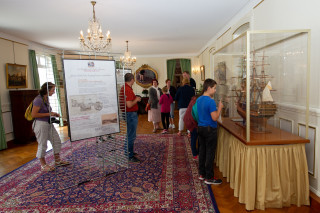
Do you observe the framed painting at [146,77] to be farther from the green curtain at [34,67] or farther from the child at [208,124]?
the child at [208,124]

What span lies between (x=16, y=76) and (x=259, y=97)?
254 inches

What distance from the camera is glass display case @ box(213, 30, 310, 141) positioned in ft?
7.55

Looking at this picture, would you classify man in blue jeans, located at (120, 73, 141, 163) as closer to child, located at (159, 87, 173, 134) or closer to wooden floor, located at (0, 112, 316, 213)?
wooden floor, located at (0, 112, 316, 213)

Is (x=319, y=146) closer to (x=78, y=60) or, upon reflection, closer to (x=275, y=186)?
(x=275, y=186)

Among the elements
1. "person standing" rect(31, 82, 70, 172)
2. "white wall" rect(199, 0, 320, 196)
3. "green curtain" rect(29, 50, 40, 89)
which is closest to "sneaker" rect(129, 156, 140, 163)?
"person standing" rect(31, 82, 70, 172)

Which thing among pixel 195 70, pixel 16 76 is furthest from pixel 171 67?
pixel 16 76

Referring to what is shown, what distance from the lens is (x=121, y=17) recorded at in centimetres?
466

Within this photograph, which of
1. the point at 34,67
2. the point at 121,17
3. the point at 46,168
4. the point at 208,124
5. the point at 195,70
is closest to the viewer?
the point at 208,124

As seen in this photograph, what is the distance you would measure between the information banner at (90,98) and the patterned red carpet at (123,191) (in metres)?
0.76

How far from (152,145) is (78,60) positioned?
266cm

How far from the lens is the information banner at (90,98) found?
275 centimetres

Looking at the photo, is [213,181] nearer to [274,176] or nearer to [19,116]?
[274,176]

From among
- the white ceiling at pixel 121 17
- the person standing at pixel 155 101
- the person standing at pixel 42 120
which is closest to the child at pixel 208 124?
the white ceiling at pixel 121 17

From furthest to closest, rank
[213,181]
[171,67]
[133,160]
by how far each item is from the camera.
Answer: [171,67] → [133,160] → [213,181]
